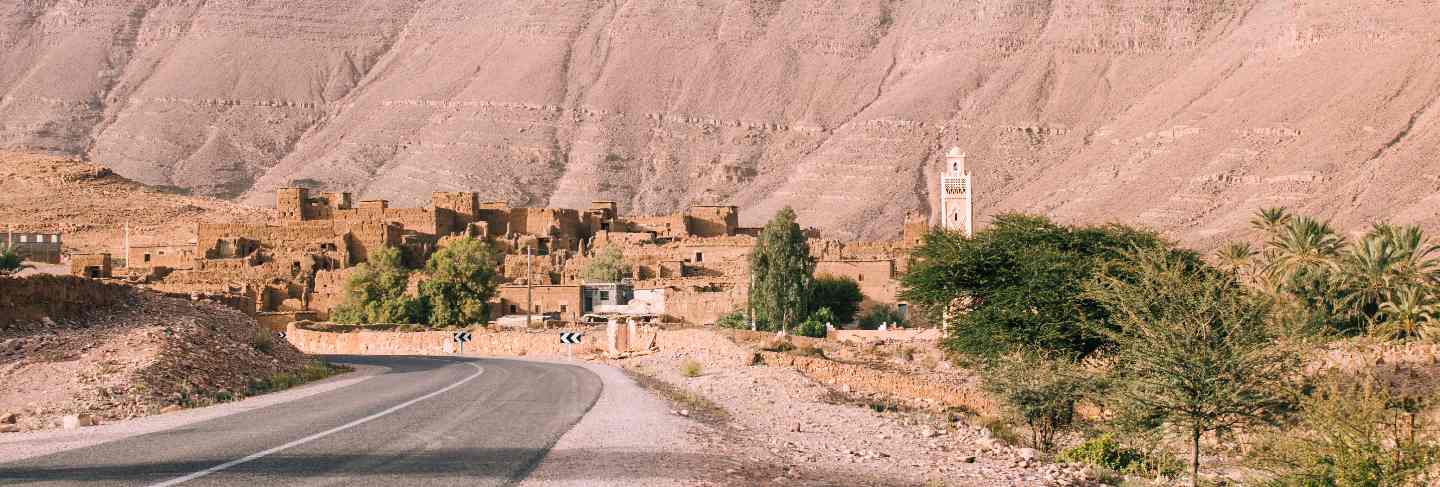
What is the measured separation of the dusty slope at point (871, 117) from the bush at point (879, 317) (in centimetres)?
3755

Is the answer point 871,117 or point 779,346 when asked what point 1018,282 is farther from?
point 871,117

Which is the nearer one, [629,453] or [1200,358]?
[629,453]

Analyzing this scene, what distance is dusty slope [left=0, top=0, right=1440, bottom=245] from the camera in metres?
114

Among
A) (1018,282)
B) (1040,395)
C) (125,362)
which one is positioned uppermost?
(1018,282)

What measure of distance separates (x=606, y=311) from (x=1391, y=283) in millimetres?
32302

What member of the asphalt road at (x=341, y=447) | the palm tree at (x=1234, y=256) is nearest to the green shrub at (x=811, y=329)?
the palm tree at (x=1234, y=256)

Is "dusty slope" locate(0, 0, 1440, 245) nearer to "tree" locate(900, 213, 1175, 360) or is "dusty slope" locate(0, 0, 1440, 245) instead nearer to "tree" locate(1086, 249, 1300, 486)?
"tree" locate(900, 213, 1175, 360)

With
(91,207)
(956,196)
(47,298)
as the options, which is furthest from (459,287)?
(91,207)

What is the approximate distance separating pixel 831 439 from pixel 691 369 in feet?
47.4

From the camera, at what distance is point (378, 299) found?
6819 cm

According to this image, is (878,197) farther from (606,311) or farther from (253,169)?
(253,169)

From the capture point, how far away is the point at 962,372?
150ft

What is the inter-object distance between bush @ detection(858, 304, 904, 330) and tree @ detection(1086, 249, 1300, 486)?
4411 cm

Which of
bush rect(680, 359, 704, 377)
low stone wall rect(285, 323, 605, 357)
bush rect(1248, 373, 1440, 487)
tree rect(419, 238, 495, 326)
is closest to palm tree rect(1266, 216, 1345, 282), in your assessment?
bush rect(680, 359, 704, 377)
